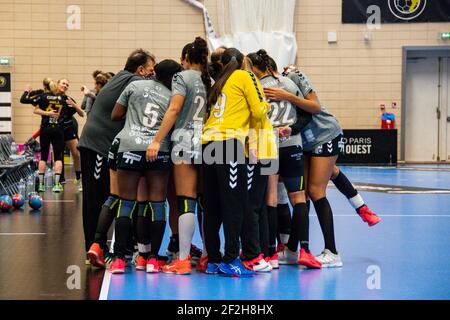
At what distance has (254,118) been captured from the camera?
19.1 feet

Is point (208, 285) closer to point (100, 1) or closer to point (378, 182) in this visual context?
point (378, 182)

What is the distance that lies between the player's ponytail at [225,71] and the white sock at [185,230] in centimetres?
87

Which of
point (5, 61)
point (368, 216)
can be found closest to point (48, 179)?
point (5, 61)

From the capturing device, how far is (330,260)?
614cm

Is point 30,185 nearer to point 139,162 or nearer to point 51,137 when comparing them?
point 51,137

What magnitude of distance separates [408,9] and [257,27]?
4.31 meters

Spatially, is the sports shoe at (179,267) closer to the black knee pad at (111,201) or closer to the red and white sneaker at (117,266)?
the red and white sneaker at (117,266)

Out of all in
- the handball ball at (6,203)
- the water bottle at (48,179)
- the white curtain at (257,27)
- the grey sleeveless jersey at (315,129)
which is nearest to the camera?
the grey sleeveless jersey at (315,129)

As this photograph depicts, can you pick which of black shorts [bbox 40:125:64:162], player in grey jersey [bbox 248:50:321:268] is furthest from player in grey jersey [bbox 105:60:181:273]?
black shorts [bbox 40:125:64:162]

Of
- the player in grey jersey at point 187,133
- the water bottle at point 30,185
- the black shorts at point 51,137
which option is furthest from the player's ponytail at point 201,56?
the black shorts at point 51,137

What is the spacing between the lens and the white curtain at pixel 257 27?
63.8 feet

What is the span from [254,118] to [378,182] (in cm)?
882

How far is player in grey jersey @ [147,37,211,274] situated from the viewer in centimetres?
576
